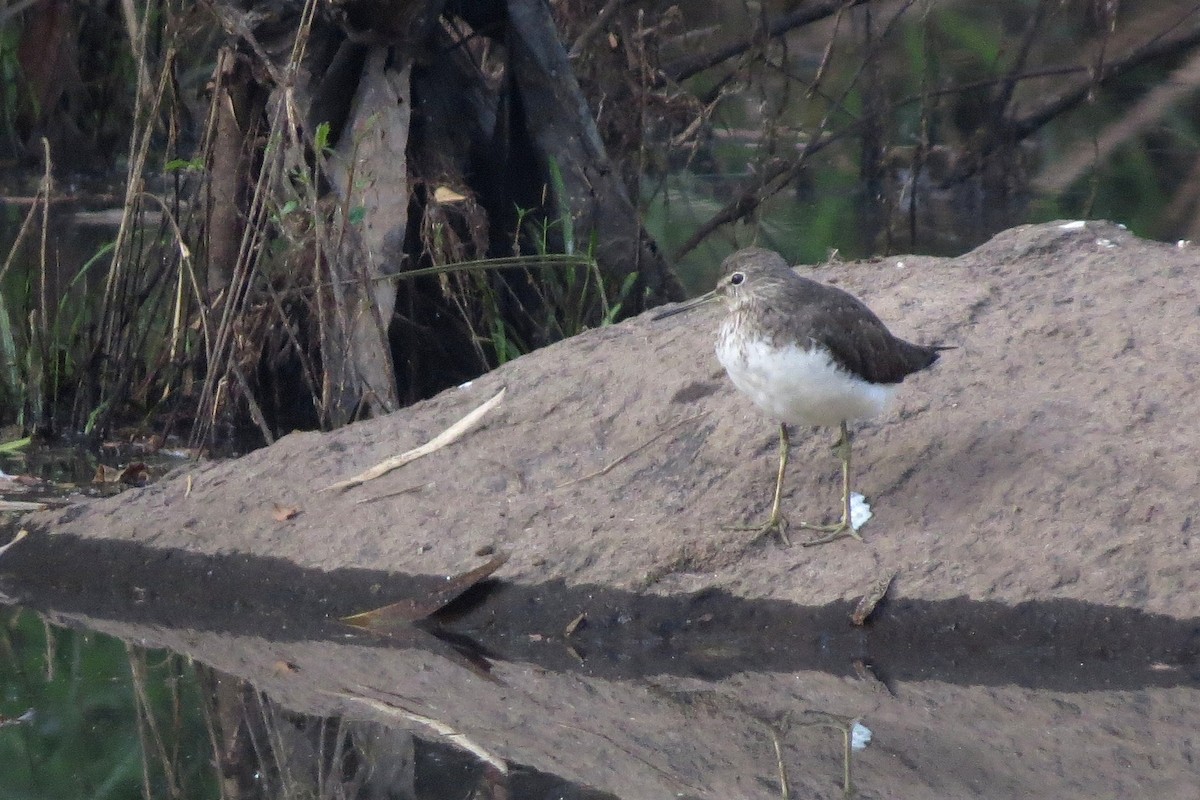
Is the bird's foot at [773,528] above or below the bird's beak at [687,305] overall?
→ below

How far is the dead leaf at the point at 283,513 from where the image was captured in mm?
4863

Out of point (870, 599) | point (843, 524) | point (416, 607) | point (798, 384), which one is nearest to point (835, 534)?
point (843, 524)

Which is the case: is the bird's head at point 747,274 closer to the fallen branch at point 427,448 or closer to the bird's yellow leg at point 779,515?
the bird's yellow leg at point 779,515

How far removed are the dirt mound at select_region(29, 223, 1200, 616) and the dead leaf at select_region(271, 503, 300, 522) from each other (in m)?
0.03

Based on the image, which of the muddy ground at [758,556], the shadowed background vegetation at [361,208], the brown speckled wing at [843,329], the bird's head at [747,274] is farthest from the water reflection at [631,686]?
the shadowed background vegetation at [361,208]

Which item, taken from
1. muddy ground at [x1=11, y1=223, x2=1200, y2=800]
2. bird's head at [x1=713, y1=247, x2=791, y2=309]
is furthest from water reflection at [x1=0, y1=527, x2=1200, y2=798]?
bird's head at [x1=713, y1=247, x2=791, y2=309]

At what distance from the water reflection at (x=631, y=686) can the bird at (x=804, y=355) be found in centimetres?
51

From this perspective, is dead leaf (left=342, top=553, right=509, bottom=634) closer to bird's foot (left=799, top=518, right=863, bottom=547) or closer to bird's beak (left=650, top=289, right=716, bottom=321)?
bird's foot (left=799, top=518, right=863, bottom=547)

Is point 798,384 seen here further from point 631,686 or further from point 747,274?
point 631,686

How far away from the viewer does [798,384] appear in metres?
4.29

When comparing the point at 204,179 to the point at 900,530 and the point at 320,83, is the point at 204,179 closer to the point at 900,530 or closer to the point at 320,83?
the point at 320,83

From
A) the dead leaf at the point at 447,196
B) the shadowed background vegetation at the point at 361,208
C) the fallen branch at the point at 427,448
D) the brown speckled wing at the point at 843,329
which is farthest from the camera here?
the dead leaf at the point at 447,196

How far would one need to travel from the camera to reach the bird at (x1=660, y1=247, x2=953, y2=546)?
170 inches

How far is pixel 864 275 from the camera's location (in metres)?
5.76
